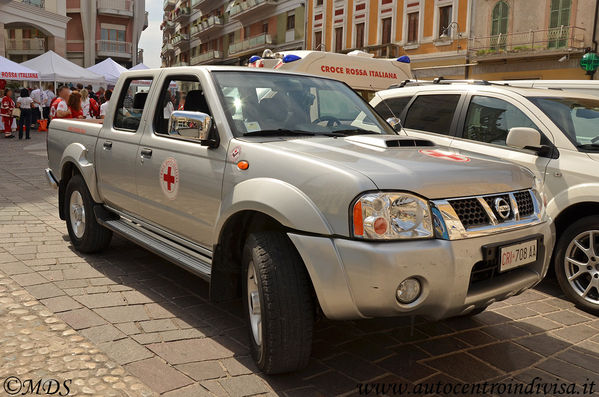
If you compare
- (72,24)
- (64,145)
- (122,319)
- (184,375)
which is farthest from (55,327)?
(72,24)

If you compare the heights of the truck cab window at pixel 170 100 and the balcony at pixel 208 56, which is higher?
the balcony at pixel 208 56

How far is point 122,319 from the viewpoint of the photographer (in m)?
3.98

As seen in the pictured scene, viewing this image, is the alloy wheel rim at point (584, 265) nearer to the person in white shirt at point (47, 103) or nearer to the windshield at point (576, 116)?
the windshield at point (576, 116)

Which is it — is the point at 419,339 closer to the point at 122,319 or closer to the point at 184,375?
the point at 184,375

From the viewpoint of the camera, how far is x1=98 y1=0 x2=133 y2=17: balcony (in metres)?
52.3

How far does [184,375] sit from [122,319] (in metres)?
0.96

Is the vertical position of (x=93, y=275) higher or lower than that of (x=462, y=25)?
lower

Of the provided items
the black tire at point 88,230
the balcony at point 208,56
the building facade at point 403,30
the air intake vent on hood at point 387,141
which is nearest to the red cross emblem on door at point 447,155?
the air intake vent on hood at point 387,141

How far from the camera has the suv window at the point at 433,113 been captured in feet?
19.6

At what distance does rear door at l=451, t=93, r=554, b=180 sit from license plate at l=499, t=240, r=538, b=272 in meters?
1.94

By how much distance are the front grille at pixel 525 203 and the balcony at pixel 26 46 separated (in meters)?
47.3

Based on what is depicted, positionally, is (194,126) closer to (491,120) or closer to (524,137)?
(524,137)

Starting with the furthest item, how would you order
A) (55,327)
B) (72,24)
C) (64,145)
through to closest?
(72,24)
(64,145)
(55,327)

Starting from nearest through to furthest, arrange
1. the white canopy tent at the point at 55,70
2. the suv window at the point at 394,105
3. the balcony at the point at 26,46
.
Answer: the suv window at the point at 394,105, the white canopy tent at the point at 55,70, the balcony at the point at 26,46
